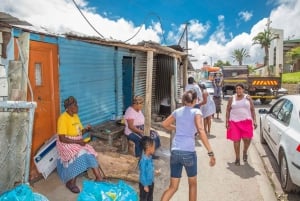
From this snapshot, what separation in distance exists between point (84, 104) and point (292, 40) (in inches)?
2002

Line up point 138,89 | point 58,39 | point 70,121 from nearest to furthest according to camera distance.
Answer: point 70,121 → point 58,39 → point 138,89

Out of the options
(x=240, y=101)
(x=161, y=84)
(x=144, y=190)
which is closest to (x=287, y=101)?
(x=240, y=101)

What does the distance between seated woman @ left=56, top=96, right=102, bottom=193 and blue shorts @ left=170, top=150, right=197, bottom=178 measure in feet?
4.56

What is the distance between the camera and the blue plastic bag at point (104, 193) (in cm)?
354

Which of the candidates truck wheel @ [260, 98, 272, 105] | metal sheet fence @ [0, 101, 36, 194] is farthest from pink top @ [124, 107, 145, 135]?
truck wheel @ [260, 98, 272, 105]

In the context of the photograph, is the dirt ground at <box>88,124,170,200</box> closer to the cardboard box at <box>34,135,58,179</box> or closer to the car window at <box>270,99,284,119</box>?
the cardboard box at <box>34,135,58,179</box>

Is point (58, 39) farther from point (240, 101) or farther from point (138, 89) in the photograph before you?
point (138, 89)

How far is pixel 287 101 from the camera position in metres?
6.11

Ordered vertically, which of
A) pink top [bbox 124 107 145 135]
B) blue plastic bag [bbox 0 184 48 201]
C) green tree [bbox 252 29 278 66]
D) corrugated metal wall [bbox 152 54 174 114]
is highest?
green tree [bbox 252 29 278 66]

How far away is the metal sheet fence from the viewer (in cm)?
360

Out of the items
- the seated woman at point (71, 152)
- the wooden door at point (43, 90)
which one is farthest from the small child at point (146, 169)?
the wooden door at point (43, 90)

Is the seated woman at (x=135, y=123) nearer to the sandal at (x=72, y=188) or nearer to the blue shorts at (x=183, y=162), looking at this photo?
the sandal at (x=72, y=188)

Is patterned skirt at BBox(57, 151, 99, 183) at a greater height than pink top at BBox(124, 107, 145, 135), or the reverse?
pink top at BBox(124, 107, 145, 135)

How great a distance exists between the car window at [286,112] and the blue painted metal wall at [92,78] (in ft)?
13.6
